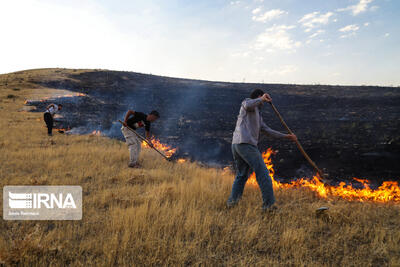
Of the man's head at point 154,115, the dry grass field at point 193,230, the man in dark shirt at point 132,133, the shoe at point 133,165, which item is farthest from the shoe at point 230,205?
the shoe at point 133,165

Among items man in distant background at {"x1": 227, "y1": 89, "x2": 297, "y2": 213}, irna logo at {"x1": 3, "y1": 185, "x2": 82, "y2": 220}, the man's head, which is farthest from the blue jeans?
the man's head

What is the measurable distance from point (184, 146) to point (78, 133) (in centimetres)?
606

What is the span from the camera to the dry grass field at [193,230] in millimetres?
2828

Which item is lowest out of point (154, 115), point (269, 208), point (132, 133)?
point (269, 208)

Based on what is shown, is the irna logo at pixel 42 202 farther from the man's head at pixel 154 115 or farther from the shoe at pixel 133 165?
the man's head at pixel 154 115

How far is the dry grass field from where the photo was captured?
111 inches

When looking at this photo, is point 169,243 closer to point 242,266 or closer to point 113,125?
point 242,266

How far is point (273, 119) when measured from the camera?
16297 mm

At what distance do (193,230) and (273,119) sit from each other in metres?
14.0

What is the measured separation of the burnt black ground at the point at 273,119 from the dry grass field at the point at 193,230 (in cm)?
365

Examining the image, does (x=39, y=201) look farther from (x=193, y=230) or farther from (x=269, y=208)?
(x=269, y=208)

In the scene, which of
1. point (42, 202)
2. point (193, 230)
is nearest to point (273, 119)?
point (193, 230)

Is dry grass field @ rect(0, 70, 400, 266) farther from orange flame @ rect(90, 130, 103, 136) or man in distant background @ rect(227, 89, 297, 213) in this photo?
orange flame @ rect(90, 130, 103, 136)

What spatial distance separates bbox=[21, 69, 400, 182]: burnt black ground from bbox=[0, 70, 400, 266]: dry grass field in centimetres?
365
